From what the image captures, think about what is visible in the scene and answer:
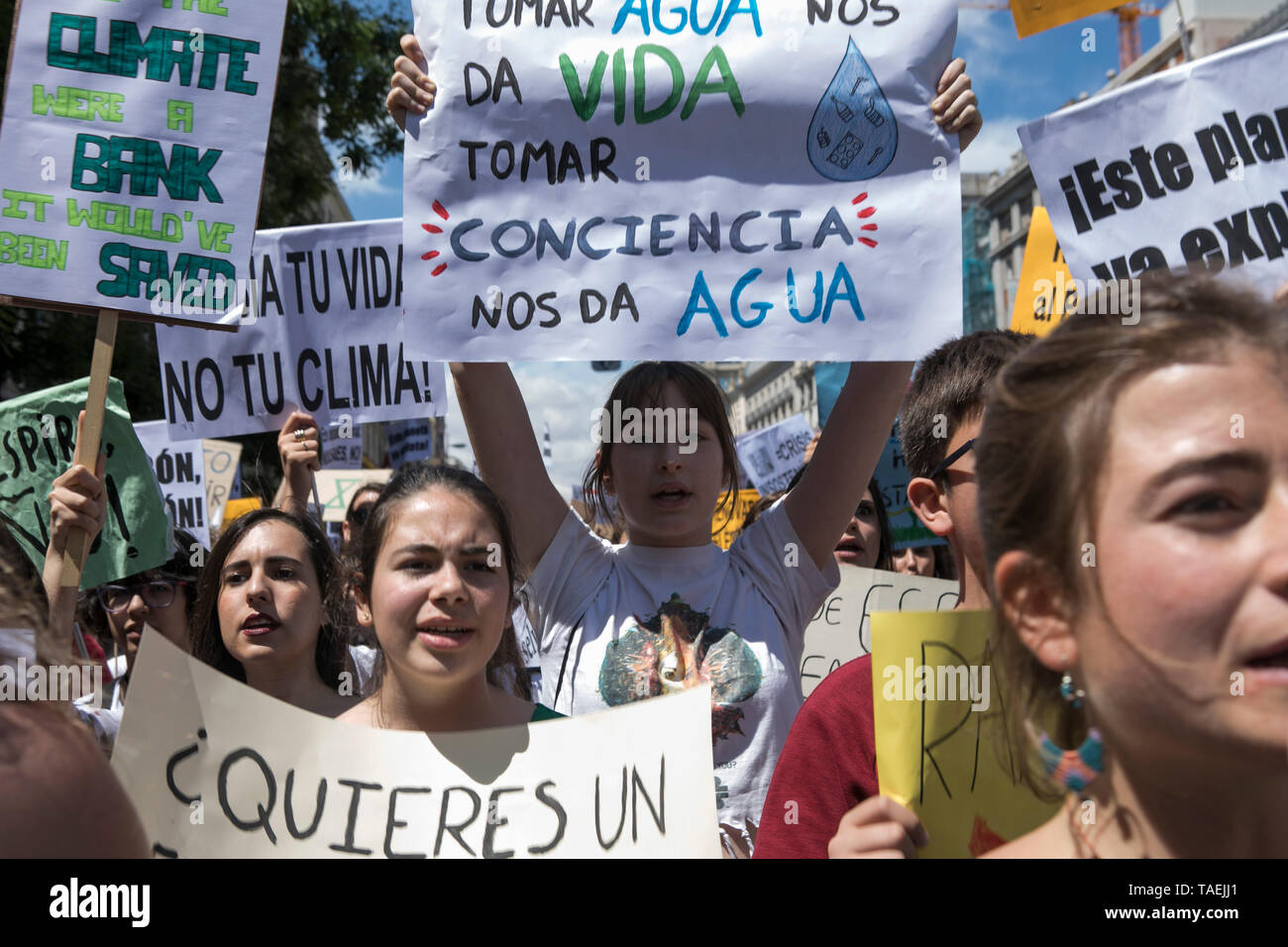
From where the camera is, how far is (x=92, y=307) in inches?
120

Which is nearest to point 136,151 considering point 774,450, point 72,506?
point 72,506

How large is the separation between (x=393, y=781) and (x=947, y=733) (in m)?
0.86

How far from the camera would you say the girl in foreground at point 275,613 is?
3020mm

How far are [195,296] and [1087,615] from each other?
8.82ft

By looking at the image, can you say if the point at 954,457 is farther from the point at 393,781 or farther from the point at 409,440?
the point at 409,440

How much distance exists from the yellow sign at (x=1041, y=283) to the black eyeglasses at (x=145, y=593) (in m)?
3.12

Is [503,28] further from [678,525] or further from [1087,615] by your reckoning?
[1087,615]

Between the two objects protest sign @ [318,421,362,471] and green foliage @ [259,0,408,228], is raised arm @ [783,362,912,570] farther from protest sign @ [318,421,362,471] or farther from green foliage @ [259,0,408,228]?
green foliage @ [259,0,408,228]

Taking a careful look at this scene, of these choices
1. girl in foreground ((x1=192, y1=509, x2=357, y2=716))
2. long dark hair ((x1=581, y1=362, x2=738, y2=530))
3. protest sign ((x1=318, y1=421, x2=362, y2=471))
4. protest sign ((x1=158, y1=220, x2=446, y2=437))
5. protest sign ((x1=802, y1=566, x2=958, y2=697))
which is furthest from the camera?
protest sign ((x1=318, y1=421, x2=362, y2=471))

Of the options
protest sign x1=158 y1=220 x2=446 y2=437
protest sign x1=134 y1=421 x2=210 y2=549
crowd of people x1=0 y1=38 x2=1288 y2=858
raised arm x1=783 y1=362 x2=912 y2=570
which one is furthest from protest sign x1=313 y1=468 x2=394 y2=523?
raised arm x1=783 y1=362 x2=912 y2=570

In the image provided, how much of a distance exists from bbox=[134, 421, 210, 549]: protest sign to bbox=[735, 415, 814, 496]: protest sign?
153 inches

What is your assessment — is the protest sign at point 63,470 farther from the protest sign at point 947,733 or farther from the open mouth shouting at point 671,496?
the protest sign at point 947,733

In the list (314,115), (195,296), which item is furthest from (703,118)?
(314,115)

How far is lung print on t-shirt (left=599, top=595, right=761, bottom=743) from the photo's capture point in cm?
244
